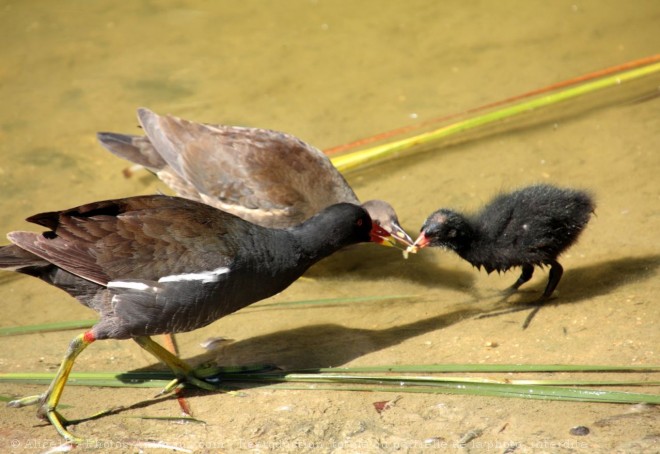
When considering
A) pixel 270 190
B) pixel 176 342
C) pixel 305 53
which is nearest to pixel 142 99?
pixel 305 53

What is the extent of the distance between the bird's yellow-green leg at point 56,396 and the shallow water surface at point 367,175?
6cm

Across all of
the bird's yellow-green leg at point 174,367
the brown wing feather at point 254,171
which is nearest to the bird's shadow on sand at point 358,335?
the bird's yellow-green leg at point 174,367

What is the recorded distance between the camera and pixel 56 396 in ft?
13.4

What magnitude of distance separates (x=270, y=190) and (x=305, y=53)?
2.66 meters

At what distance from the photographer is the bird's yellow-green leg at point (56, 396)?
398cm

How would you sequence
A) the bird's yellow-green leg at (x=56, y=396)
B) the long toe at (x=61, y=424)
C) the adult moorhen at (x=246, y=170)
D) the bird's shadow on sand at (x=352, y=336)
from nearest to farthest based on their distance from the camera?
the long toe at (x=61, y=424) < the bird's yellow-green leg at (x=56, y=396) < the bird's shadow on sand at (x=352, y=336) < the adult moorhen at (x=246, y=170)

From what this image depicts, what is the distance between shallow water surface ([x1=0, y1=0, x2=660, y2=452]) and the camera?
12.7 feet

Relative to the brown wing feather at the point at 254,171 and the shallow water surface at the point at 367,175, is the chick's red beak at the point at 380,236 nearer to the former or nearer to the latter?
the shallow water surface at the point at 367,175

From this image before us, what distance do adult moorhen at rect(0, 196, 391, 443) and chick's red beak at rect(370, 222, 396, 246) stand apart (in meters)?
0.79

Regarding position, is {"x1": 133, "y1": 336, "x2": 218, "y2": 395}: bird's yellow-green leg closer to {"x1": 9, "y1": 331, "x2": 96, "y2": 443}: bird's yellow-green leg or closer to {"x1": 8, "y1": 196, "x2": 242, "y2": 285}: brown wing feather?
{"x1": 9, "y1": 331, "x2": 96, "y2": 443}: bird's yellow-green leg

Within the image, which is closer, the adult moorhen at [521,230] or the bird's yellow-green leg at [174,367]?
the bird's yellow-green leg at [174,367]

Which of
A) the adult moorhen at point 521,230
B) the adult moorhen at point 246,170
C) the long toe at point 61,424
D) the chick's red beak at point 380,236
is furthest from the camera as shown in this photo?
the adult moorhen at point 246,170

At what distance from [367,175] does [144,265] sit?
102 inches

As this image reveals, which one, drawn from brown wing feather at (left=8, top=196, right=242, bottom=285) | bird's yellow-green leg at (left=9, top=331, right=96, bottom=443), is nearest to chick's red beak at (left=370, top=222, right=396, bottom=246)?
brown wing feather at (left=8, top=196, right=242, bottom=285)
